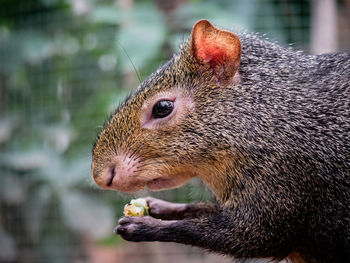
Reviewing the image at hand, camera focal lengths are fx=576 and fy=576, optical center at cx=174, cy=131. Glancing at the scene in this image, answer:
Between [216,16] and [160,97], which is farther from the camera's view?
[216,16]

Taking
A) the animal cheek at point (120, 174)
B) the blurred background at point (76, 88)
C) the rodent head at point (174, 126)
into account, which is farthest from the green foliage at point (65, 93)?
the animal cheek at point (120, 174)

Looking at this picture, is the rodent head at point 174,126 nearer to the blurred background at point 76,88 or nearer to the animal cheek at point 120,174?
the animal cheek at point 120,174

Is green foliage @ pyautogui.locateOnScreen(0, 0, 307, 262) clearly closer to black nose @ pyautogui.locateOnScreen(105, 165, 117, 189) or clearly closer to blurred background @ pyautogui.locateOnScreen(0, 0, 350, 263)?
blurred background @ pyautogui.locateOnScreen(0, 0, 350, 263)

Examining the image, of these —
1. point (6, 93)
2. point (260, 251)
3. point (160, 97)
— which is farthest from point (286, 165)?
point (6, 93)

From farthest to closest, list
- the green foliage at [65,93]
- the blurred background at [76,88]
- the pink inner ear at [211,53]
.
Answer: the blurred background at [76,88]
the green foliage at [65,93]
the pink inner ear at [211,53]

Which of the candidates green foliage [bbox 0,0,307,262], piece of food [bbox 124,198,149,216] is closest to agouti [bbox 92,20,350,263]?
piece of food [bbox 124,198,149,216]

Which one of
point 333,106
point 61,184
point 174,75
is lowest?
point 61,184

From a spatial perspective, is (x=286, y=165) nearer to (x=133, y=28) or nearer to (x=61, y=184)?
(x=133, y=28)

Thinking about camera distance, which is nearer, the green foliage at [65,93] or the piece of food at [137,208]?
the piece of food at [137,208]
